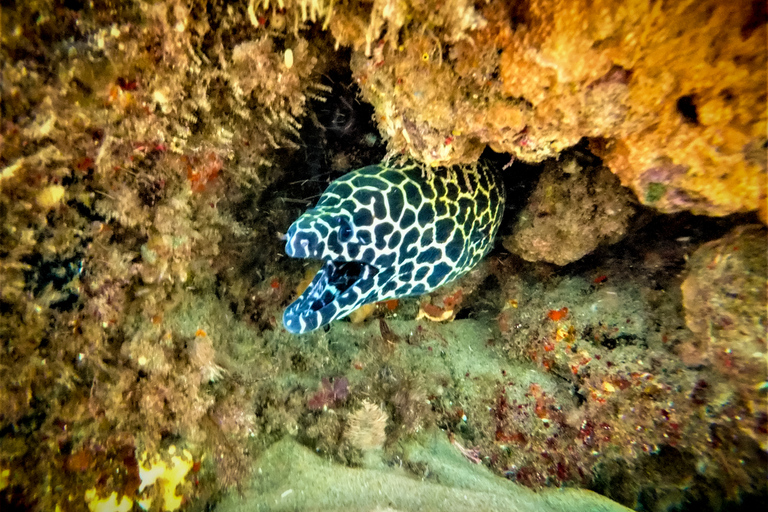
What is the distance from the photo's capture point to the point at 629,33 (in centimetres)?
158

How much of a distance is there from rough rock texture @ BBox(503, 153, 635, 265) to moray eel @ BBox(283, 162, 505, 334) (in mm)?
410

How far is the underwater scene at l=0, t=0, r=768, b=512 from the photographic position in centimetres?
177

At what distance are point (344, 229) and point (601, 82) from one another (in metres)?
1.64

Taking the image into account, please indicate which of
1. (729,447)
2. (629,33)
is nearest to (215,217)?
(629,33)

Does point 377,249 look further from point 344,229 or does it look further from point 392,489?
point 392,489

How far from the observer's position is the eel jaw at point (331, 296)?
8.39 ft

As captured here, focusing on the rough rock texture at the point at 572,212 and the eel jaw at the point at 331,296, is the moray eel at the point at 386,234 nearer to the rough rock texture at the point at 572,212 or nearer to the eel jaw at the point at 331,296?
the eel jaw at the point at 331,296

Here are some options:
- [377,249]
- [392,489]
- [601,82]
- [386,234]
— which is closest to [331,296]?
[377,249]

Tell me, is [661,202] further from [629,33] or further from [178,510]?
[178,510]

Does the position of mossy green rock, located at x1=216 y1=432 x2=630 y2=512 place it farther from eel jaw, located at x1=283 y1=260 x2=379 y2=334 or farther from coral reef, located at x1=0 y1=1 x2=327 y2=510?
eel jaw, located at x1=283 y1=260 x2=379 y2=334

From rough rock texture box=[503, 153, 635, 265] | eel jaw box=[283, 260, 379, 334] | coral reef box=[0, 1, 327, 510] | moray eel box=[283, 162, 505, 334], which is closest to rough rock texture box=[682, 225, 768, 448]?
rough rock texture box=[503, 153, 635, 265]

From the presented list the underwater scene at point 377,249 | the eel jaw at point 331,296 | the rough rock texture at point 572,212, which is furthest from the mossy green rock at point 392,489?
the rough rock texture at point 572,212

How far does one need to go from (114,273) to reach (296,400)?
1.54m

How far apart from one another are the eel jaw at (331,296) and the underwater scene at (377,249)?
21 millimetres
